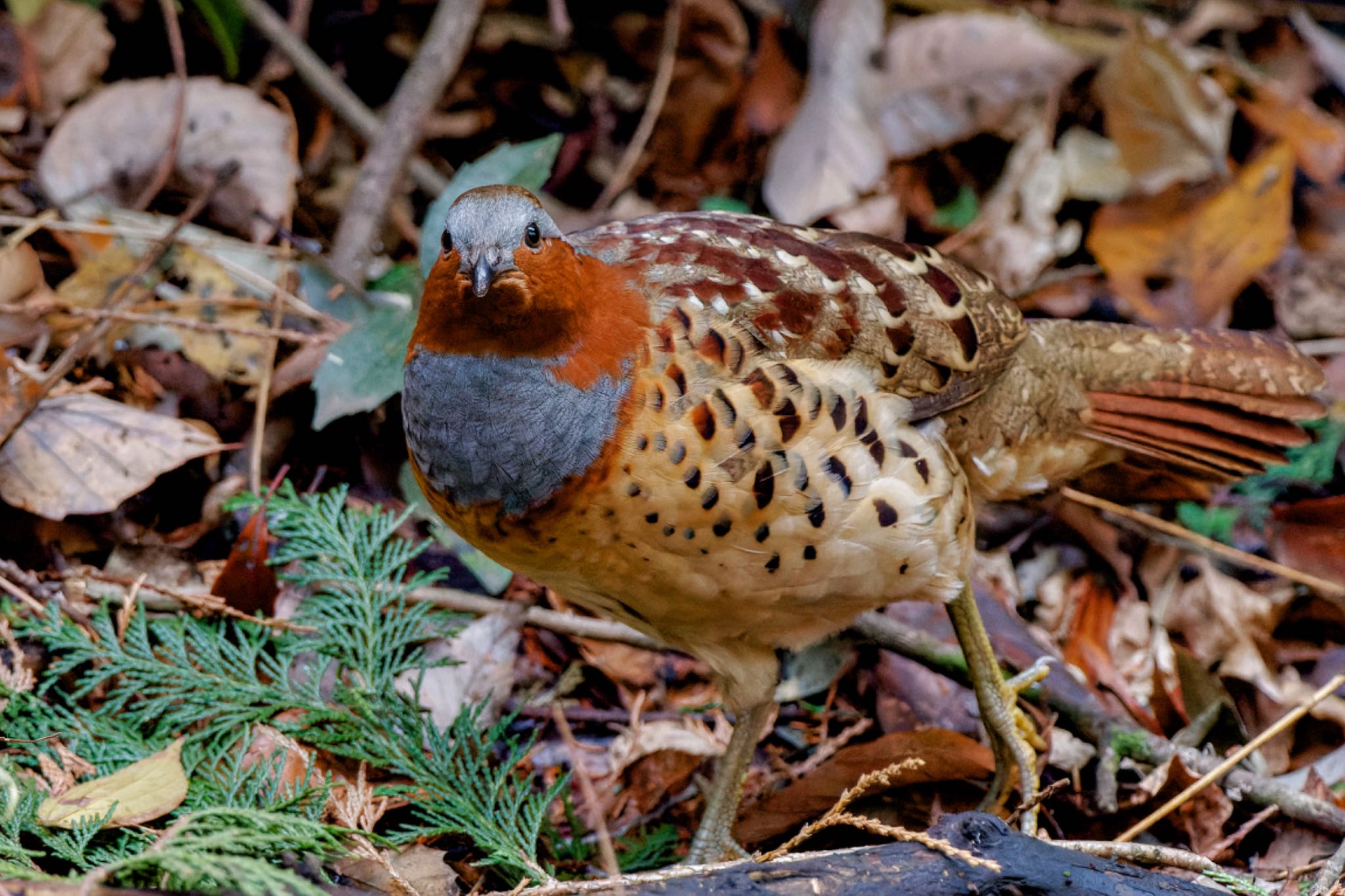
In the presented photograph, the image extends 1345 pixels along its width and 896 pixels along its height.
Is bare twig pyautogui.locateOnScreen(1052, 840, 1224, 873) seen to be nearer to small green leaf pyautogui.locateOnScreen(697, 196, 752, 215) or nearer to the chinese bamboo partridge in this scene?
the chinese bamboo partridge

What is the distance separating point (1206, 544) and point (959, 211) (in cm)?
164

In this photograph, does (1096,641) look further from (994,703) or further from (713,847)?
(713,847)

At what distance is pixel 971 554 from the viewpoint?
3.15 m

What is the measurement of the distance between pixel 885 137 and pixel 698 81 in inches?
33.9

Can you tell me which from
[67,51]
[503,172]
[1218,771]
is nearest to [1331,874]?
[1218,771]

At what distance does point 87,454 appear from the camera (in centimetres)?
330

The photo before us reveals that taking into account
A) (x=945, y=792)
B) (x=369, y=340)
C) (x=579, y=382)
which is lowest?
(x=945, y=792)

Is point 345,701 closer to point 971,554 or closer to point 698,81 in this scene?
point 971,554

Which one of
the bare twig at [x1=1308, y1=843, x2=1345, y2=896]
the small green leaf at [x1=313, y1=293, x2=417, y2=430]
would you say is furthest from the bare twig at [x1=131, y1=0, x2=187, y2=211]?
the bare twig at [x1=1308, y1=843, x2=1345, y2=896]

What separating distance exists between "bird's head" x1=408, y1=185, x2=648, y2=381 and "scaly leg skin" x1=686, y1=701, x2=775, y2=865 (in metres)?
1.15

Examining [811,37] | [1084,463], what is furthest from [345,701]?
[811,37]

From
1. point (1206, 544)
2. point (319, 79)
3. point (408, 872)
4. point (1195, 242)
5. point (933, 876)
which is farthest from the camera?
point (1195, 242)

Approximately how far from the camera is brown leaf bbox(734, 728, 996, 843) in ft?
10.5

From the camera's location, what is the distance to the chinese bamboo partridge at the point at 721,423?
2.51 meters
